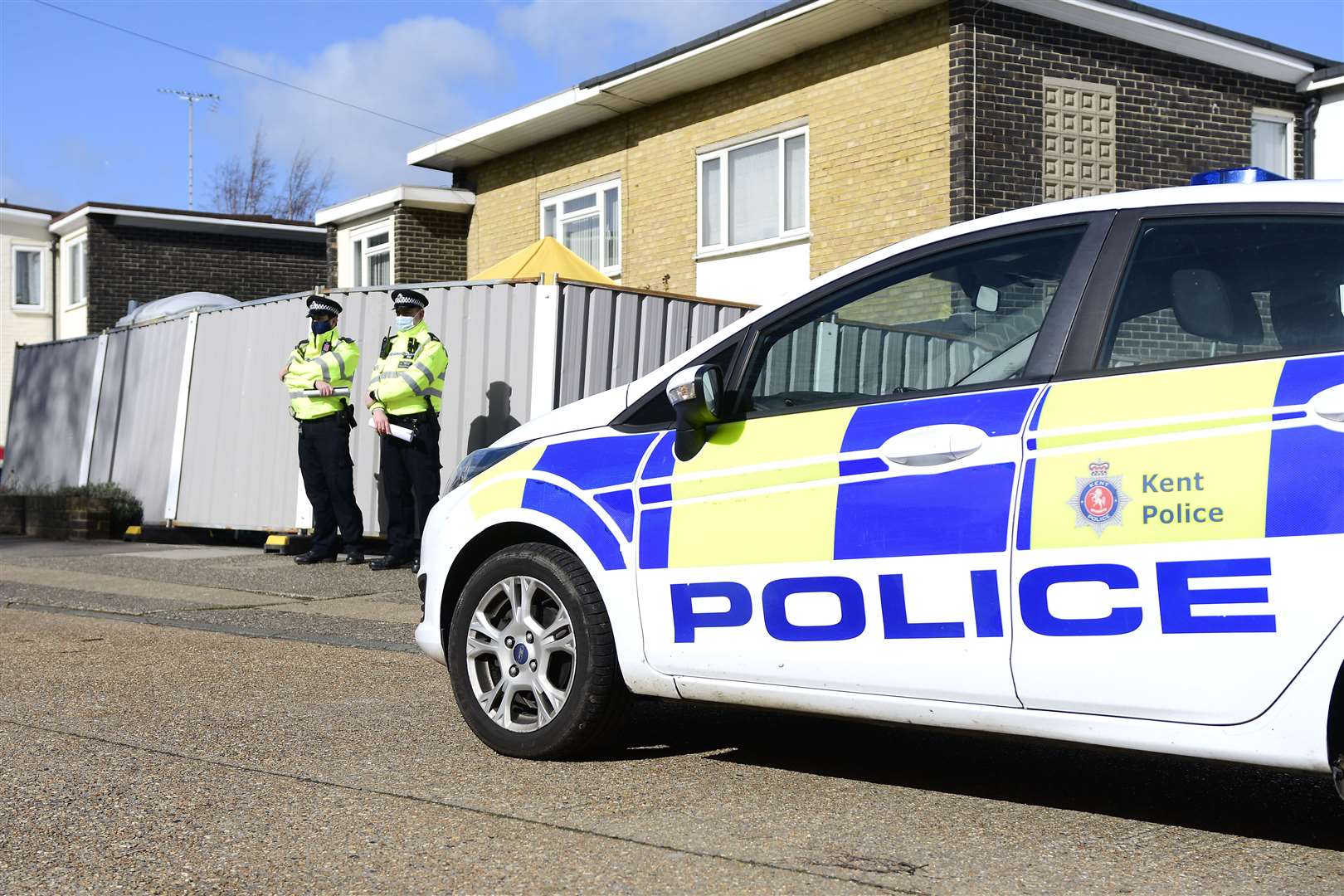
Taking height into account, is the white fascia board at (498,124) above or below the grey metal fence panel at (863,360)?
above

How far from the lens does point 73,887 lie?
345cm

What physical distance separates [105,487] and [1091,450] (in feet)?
44.3

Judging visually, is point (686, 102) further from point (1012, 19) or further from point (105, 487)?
point (105, 487)

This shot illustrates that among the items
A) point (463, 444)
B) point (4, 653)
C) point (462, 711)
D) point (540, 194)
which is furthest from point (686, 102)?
point (462, 711)

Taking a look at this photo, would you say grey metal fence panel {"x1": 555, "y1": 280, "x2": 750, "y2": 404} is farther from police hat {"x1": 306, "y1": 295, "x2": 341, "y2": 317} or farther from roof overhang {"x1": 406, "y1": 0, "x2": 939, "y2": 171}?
roof overhang {"x1": 406, "y1": 0, "x2": 939, "y2": 171}

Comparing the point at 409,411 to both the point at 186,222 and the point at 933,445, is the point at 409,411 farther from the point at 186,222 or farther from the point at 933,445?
the point at 186,222

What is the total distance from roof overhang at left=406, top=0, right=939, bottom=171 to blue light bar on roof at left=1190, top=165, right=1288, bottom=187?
10.9 metres

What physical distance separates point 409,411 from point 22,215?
28.4 meters

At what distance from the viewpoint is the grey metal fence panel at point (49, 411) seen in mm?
16641

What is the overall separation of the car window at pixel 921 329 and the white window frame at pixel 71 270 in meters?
31.4

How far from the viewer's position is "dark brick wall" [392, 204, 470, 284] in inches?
892

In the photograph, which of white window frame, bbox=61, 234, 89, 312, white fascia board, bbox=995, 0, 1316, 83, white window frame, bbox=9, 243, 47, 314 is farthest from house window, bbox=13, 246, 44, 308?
white fascia board, bbox=995, 0, 1316, 83

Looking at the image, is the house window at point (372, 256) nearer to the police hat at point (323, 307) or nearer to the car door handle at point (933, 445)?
the police hat at point (323, 307)

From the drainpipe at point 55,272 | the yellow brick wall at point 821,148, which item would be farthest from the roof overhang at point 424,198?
the drainpipe at point 55,272
